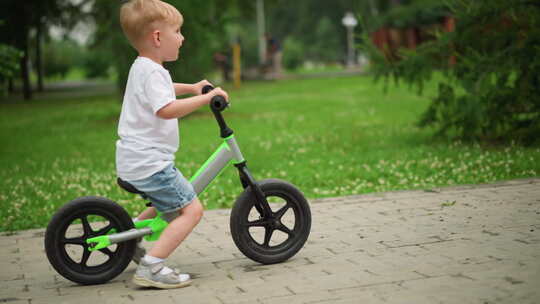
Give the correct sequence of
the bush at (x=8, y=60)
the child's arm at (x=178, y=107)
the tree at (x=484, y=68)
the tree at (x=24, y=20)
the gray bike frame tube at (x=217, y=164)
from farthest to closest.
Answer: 1. the tree at (x=24, y=20)
2. the bush at (x=8, y=60)
3. the tree at (x=484, y=68)
4. the gray bike frame tube at (x=217, y=164)
5. the child's arm at (x=178, y=107)

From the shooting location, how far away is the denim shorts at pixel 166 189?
14.7 ft

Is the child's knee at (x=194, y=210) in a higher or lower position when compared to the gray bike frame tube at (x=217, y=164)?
lower

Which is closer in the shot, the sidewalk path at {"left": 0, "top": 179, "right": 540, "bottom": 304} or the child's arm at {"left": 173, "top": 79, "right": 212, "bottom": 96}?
the sidewalk path at {"left": 0, "top": 179, "right": 540, "bottom": 304}

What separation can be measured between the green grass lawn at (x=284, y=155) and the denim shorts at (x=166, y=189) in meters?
2.74

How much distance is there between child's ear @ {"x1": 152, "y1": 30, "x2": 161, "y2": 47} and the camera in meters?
4.51

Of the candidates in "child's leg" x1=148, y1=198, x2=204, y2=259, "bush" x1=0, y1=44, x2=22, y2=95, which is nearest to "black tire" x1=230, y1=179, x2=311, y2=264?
"child's leg" x1=148, y1=198, x2=204, y2=259

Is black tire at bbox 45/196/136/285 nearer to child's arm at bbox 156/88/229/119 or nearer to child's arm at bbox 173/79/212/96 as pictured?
child's arm at bbox 156/88/229/119

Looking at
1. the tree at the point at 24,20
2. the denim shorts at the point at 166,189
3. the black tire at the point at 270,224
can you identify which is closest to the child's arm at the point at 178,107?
the denim shorts at the point at 166,189

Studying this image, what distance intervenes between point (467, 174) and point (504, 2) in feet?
8.06

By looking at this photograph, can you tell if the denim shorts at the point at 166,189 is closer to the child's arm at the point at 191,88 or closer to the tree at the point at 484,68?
the child's arm at the point at 191,88

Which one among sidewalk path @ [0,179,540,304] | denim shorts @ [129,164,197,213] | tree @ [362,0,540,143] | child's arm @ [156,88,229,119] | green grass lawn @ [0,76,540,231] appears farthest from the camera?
tree @ [362,0,540,143]

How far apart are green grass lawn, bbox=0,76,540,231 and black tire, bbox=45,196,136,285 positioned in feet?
7.77

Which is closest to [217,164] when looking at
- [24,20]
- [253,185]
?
[253,185]

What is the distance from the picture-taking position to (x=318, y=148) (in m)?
11.4
